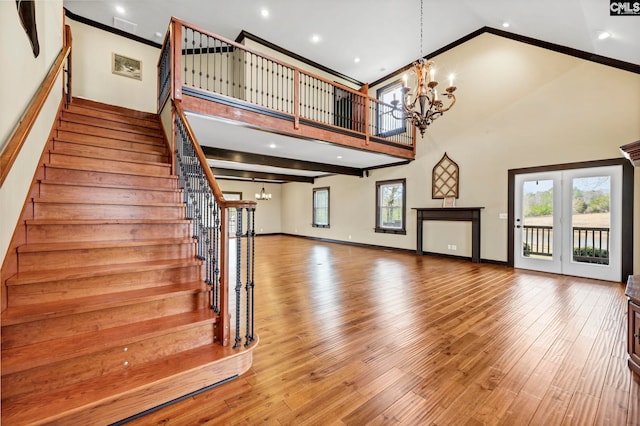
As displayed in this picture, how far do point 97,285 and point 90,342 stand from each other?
1.66 feet

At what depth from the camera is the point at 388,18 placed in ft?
19.3

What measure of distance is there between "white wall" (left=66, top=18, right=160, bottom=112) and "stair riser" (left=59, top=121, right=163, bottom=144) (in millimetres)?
3290

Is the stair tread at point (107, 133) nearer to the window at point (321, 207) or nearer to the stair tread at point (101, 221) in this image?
the stair tread at point (101, 221)

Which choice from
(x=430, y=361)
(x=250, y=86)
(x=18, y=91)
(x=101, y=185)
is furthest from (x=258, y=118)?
(x=430, y=361)

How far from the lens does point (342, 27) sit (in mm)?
6207

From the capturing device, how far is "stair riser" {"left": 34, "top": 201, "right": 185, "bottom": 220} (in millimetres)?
2299

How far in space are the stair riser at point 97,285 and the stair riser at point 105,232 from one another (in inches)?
21.0

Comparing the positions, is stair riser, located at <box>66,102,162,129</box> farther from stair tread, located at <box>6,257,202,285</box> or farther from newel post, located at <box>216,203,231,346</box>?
newel post, located at <box>216,203,231,346</box>

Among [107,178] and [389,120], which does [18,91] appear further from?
[389,120]

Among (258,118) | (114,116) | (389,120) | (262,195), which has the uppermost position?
(389,120)

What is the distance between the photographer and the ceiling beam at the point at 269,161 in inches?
238

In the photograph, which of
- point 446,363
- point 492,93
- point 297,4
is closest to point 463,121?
point 492,93

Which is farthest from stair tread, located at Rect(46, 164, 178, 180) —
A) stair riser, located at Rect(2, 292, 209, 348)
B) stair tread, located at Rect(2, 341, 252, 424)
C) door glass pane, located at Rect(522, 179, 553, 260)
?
door glass pane, located at Rect(522, 179, 553, 260)

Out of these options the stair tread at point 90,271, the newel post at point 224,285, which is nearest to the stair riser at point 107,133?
the stair tread at point 90,271
